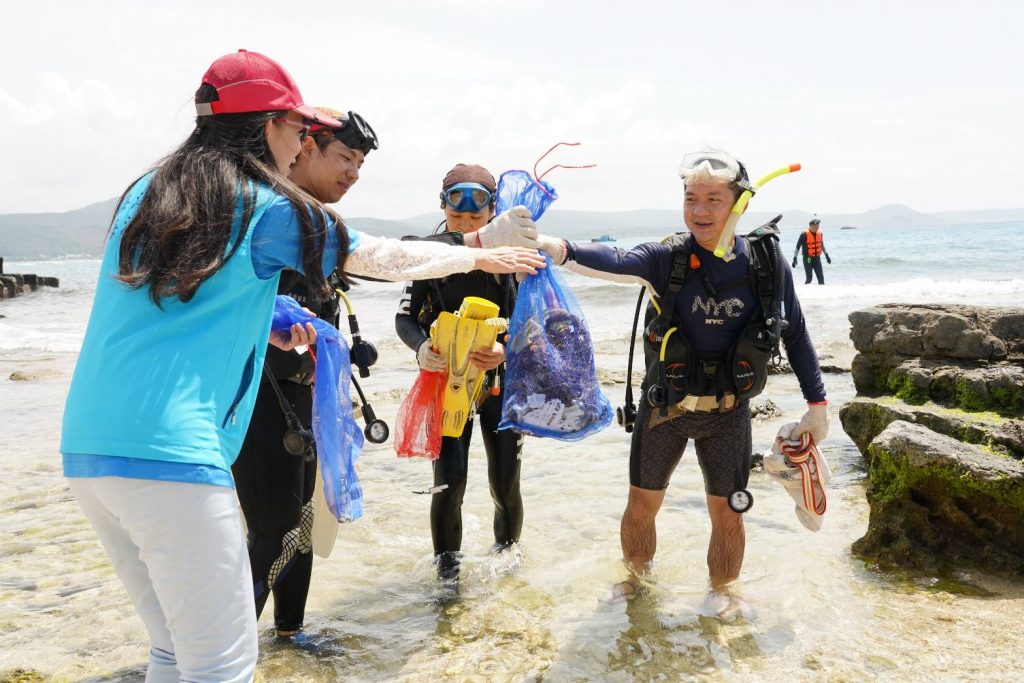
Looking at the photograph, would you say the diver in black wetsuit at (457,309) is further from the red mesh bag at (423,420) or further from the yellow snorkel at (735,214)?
the yellow snorkel at (735,214)

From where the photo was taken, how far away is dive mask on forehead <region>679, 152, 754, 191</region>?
11.5ft

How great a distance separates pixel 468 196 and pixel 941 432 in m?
3.43

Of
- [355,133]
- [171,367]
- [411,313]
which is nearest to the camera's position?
[171,367]

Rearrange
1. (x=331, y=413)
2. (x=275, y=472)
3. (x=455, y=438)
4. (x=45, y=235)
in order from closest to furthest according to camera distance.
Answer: (x=331, y=413)
(x=275, y=472)
(x=455, y=438)
(x=45, y=235)

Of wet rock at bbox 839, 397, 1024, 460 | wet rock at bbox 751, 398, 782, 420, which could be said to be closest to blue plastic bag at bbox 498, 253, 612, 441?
wet rock at bbox 839, 397, 1024, 460

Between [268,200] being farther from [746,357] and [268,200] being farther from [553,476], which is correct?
[553,476]

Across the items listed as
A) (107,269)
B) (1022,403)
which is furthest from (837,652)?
(107,269)

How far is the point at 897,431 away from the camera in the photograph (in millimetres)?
4309

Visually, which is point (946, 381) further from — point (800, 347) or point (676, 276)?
point (676, 276)

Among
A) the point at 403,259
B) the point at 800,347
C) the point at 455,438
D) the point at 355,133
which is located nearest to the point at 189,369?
the point at 403,259

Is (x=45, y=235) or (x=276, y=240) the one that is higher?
(x=45, y=235)

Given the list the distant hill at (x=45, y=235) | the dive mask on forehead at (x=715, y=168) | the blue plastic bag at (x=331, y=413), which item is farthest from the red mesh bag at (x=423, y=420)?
the distant hill at (x=45, y=235)

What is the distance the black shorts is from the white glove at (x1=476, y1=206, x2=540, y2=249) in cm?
98

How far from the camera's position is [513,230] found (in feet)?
10.9
